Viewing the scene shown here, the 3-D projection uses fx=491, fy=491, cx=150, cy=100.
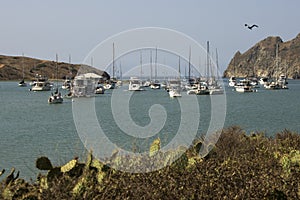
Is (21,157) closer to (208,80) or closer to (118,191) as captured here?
(118,191)

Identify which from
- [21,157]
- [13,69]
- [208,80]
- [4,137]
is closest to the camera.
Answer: [21,157]

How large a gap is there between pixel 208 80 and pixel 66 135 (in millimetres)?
58236

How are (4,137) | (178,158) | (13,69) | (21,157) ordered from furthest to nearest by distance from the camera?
1. (13,69)
2. (4,137)
3. (21,157)
4. (178,158)

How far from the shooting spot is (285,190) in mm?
7082

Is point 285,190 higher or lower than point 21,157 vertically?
higher

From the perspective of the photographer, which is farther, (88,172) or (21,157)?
(21,157)

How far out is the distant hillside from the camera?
171250mm

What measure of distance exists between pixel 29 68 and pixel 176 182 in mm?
181855

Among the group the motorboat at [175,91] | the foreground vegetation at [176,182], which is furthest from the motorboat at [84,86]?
the foreground vegetation at [176,182]

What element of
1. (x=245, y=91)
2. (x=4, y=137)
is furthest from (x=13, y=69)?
(x=4, y=137)

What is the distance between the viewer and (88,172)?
8.45 meters

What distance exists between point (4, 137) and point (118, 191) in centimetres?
2370

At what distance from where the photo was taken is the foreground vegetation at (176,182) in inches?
267

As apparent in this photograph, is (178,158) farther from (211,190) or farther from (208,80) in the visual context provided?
(208,80)
